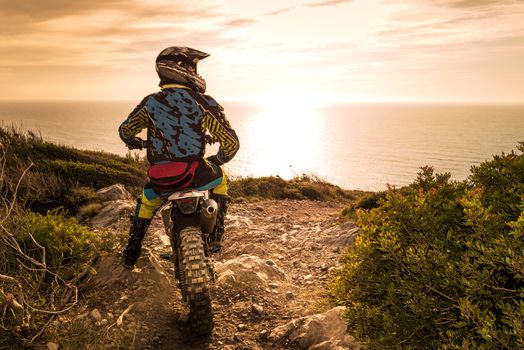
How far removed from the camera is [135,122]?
504cm

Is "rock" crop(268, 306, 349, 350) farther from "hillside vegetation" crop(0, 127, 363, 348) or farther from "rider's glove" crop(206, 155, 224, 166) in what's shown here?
"hillside vegetation" crop(0, 127, 363, 348)

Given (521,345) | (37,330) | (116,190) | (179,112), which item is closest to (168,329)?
(37,330)

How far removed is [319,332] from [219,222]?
6.68 feet

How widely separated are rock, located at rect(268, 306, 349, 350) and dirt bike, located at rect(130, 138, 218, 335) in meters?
0.89

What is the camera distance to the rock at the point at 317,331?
13.5 ft

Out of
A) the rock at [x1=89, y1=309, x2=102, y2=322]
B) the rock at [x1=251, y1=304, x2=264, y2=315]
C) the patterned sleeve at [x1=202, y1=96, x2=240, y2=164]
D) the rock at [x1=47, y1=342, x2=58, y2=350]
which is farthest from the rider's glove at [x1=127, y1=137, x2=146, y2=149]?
the rock at [x1=251, y1=304, x2=264, y2=315]

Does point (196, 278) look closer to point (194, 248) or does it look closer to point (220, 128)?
point (194, 248)

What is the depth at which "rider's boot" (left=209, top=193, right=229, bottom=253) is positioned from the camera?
5346 mm

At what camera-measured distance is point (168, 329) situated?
15.0 feet

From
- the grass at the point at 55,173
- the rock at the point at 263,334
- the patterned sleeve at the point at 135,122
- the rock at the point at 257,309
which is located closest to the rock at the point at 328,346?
the rock at the point at 263,334

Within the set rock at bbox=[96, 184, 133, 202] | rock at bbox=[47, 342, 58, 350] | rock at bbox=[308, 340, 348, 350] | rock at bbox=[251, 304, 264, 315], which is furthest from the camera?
rock at bbox=[96, 184, 133, 202]

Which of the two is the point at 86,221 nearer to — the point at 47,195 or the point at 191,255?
the point at 47,195

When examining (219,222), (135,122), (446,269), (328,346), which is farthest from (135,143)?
(446,269)

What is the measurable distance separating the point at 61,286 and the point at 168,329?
4.90ft
